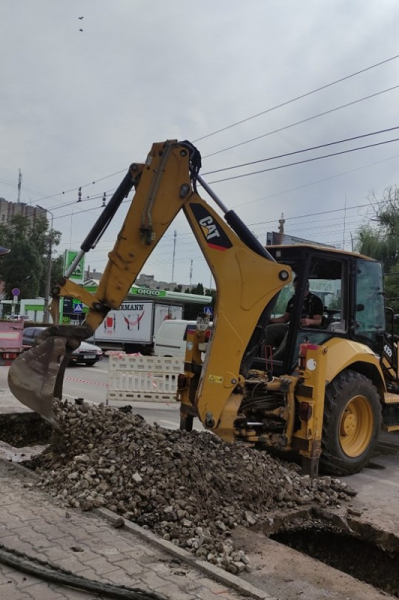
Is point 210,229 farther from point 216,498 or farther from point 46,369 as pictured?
point 216,498

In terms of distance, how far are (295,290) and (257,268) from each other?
140cm

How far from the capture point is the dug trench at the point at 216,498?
4.20m

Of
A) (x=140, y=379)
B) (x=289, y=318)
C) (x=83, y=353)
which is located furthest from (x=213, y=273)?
(x=83, y=353)

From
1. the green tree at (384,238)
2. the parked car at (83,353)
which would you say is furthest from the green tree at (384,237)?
the parked car at (83,353)

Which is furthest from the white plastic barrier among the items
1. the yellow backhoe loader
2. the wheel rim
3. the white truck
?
the white truck

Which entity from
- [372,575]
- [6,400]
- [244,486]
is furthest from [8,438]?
[372,575]

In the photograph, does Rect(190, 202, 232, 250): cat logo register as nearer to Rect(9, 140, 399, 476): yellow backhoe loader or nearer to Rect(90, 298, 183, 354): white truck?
Rect(9, 140, 399, 476): yellow backhoe loader

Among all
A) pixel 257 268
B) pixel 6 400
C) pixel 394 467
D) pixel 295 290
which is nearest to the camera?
pixel 257 268

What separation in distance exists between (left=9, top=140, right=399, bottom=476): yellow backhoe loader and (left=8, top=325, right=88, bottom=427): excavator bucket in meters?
0.01

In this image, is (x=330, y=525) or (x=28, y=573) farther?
(x=330, y=525)

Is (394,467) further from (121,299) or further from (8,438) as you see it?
(8,438)

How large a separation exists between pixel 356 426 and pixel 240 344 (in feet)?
8.39

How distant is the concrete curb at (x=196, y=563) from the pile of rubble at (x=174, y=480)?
0.11m

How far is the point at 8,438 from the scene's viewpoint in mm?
7531
